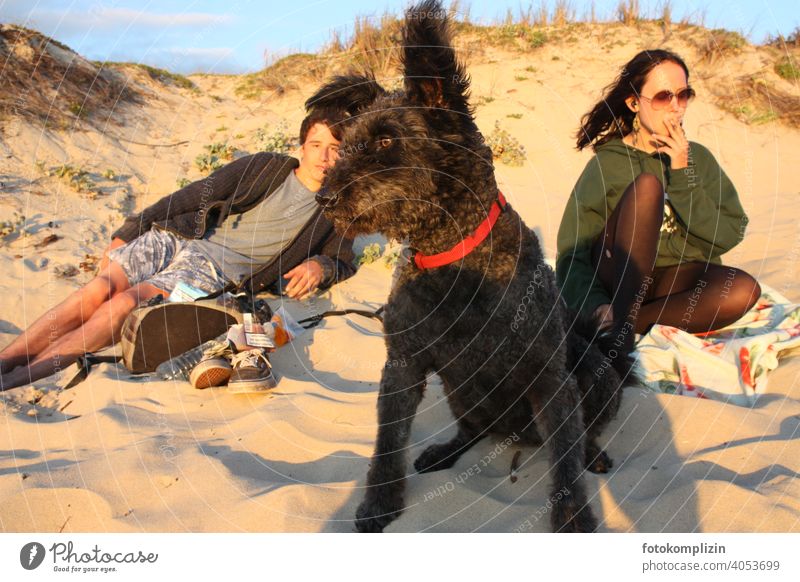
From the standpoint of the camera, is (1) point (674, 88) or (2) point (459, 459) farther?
(1) point (674, 88)

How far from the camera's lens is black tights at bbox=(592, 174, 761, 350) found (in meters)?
5.50

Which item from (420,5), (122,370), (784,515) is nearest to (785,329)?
(784,515)

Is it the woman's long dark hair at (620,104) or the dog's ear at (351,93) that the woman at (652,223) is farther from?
the dog's ear at (351,93)

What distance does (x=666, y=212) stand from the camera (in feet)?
20.5

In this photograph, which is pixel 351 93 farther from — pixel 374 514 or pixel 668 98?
pixel 668 98

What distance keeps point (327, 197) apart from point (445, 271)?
2.49 ft

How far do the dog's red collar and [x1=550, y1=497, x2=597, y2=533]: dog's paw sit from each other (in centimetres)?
144

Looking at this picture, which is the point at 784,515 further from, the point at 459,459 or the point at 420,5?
the point at 420,5

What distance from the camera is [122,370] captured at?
6035 mm

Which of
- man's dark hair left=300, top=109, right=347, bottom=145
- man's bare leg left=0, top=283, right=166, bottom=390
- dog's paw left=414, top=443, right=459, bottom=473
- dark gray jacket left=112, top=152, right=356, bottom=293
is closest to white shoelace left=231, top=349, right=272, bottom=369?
man's bare leg left=0, top=283, right=166, bottom=390

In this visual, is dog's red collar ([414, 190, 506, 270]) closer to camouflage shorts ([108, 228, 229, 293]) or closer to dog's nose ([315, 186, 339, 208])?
dog's nose ([315, 186, 339, 208])

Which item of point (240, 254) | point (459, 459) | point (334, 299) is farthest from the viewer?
point (334, 299)

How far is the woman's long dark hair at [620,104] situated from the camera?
234 inches

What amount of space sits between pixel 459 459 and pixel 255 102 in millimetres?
13872
